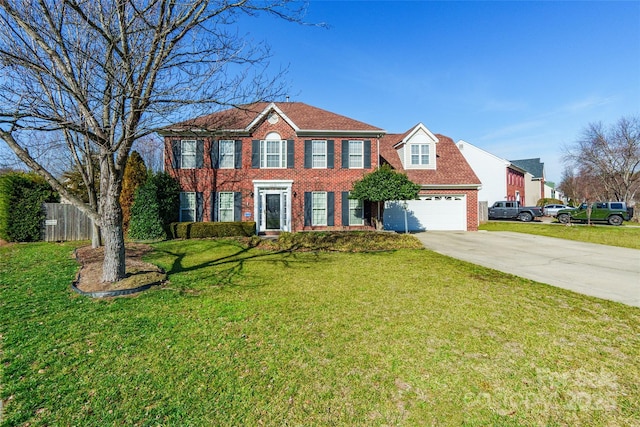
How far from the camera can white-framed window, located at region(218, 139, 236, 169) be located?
15352 mm

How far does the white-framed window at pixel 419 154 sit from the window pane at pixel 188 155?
1262cm

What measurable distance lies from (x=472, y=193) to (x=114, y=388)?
1835cm

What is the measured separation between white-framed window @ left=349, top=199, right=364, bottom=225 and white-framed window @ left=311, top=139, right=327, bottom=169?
250 centimetres

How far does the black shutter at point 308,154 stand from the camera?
15.5 metres

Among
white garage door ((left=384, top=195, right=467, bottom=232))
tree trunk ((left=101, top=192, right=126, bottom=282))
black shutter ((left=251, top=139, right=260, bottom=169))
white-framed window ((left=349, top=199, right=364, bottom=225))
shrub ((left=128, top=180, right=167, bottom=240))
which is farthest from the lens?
white garage door ((left=384, top=195, right=467, bottom=232))

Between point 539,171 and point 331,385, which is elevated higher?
point 539,171

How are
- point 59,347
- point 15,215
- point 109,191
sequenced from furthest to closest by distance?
point 15,215
point 109,191
point 59,347

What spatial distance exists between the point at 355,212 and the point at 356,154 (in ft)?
10.3

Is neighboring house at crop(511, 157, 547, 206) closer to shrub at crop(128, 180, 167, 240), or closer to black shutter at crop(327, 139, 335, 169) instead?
black shutter at crop(327, 139, 335, 169)

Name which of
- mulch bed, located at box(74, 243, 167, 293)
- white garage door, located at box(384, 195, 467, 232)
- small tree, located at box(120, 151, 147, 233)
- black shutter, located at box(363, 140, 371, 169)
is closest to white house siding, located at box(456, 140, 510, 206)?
white garage door, located at box(384, 195, 467, 232)

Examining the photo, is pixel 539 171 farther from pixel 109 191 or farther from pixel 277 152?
pixel 109 191

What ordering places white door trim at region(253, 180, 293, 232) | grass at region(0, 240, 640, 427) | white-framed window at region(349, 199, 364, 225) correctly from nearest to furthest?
1. grass at region(0, 240, 640, 427)
2. white door trim at region(253, 180, 293, 232)
3. white-framed window at region(349, 199, 364, 225)

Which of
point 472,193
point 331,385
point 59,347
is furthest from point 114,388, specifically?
point 472,193

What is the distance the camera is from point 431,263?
8.43 meters
